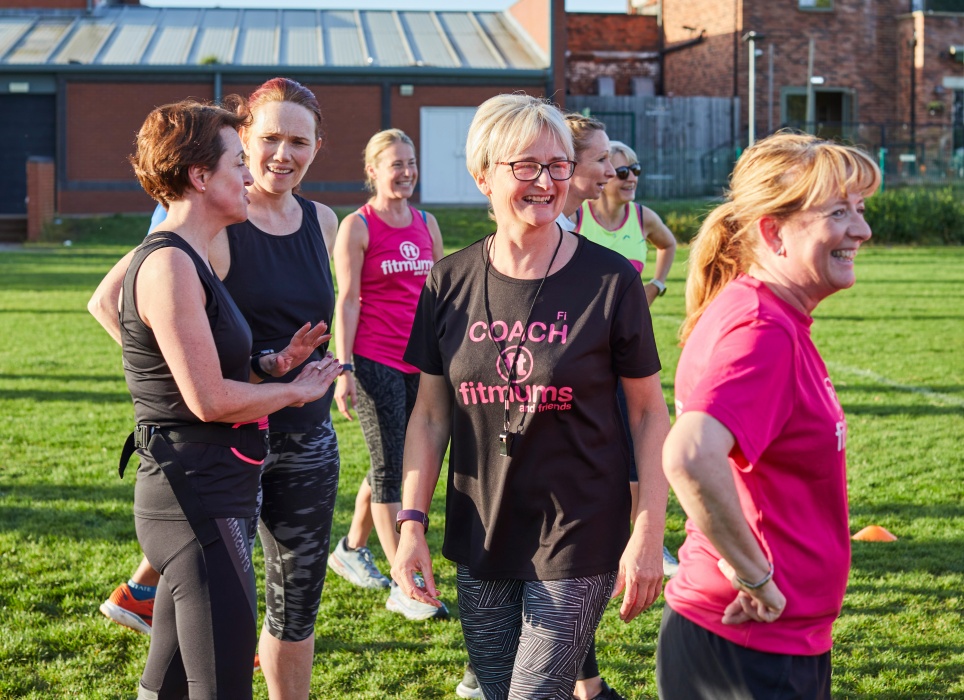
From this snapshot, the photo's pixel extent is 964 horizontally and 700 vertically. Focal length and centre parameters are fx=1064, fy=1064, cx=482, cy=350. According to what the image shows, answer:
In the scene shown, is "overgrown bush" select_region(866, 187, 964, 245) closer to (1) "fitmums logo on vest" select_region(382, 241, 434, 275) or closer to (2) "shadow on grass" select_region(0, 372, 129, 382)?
(2) "shadow on grass" select_region(0, 372, 129, 382)

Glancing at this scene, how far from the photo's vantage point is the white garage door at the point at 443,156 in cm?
3269

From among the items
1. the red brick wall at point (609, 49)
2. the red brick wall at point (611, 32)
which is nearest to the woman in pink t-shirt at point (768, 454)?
the red brick wall at point (609, 49)

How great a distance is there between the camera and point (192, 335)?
269cm

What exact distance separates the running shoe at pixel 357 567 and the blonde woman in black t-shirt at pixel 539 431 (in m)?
2.60

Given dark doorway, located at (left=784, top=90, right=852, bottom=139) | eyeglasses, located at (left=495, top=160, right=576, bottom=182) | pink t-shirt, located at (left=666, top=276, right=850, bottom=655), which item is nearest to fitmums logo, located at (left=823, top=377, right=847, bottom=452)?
pink t-shirt, located at (left=666, top=276, right=850, bottom=655)

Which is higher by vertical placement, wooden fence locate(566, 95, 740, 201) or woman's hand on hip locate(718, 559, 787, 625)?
wooden fence locate(566, 95, 740, 201)

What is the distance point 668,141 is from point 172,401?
33056 mm

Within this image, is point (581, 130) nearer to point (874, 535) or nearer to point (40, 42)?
point (874, 535)

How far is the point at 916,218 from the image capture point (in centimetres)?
2864

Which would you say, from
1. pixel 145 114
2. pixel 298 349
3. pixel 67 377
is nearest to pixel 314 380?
pixel 298 349

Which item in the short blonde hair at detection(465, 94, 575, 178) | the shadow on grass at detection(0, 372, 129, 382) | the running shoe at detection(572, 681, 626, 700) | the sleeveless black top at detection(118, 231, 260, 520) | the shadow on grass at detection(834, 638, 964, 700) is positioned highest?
the short blonde hair at detection(465, 94, 575, 178)

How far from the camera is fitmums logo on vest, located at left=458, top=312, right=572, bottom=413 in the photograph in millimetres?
2773

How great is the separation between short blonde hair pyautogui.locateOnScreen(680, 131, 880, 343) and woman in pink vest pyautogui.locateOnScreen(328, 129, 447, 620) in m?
2.66

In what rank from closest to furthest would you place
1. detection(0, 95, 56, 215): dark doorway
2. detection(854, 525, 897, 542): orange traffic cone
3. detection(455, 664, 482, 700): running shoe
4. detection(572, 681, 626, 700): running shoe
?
detection(572, 681, 626, 700): running shoe → detection(455, 664, 482, 700): running shoe → detection(854, 525, 897, 542): orange traffic cone → detection(0, 95, 56, 215): dark doorway
